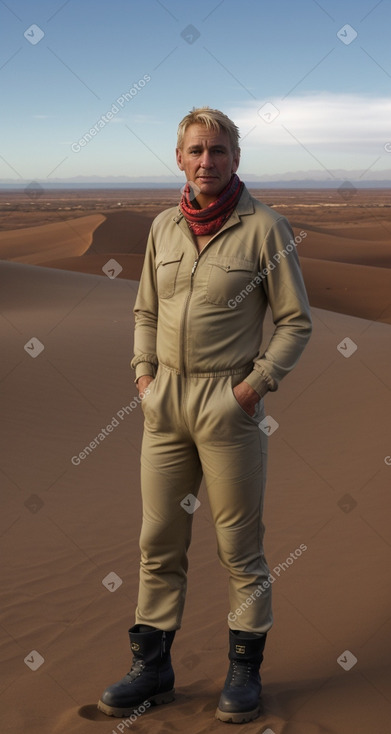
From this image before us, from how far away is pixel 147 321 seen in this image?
3.57 metres

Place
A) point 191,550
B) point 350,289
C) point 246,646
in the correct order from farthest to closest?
1. point 350,289
2. point 191,550
3. point 246,646

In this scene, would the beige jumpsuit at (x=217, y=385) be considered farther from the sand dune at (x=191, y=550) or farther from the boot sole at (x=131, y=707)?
the sand dune at (x=191, y=550)

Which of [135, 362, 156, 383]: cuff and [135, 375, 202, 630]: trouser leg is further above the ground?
[135, 362, 156, 383]: cuff

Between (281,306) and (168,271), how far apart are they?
1.55 feet

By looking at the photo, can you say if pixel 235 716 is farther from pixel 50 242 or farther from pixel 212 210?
pixel 50 242

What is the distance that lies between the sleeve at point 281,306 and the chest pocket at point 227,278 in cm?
7

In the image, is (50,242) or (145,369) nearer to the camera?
(145,369)

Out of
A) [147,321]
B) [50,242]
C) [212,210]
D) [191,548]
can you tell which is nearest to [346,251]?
[50,242]

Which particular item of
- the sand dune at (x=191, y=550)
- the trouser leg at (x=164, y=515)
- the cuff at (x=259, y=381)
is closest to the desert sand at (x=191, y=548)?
the sand dune at (x=191, y=550)

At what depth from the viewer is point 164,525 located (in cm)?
337

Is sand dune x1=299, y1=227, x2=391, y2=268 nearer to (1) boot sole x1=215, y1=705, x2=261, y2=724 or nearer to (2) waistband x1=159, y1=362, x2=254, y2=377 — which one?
(2) waistband x1=159, y1=362, x2=254, y2=377

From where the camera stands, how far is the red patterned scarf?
3191mm

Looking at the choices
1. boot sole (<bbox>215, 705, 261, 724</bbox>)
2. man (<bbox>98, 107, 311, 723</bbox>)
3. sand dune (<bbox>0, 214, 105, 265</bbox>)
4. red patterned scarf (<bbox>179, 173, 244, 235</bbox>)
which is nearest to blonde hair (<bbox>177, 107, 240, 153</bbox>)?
man (<bbox>98, 107, 311, 723</bbox>)

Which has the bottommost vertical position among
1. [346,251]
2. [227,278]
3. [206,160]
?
[227,278]
